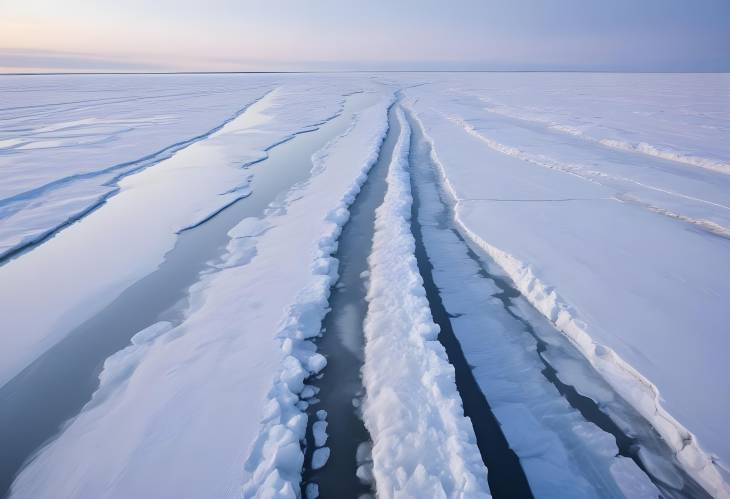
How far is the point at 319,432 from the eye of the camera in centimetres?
268

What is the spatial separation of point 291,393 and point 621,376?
8.47ft

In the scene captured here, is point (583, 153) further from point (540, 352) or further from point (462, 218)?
point (540, 352)

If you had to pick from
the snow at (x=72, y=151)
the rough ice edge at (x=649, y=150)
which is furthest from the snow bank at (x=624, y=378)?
the rough ice edge at (x=649, y=150)

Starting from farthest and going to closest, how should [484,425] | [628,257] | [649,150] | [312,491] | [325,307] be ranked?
[649,150] → [628,257] → [325,307] → [484,425] → [312,491]

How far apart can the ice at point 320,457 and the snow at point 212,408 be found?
0.31 feet

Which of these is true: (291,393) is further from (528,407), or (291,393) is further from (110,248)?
(110,248)

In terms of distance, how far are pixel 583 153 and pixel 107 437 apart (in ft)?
36.8

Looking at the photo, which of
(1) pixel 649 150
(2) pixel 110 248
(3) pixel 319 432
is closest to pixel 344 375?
(3) pixel 319 432

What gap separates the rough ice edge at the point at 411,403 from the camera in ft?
7.35

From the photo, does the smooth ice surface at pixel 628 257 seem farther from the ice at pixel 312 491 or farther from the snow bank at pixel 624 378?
the ice at pixel 312 491

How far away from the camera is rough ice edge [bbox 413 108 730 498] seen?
2309 millimetres

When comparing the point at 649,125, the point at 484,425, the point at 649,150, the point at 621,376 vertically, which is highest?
the point at 649,125

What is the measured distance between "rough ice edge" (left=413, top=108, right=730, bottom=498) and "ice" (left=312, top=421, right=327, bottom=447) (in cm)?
223

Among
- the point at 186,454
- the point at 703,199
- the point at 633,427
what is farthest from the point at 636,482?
the point at 703,199
